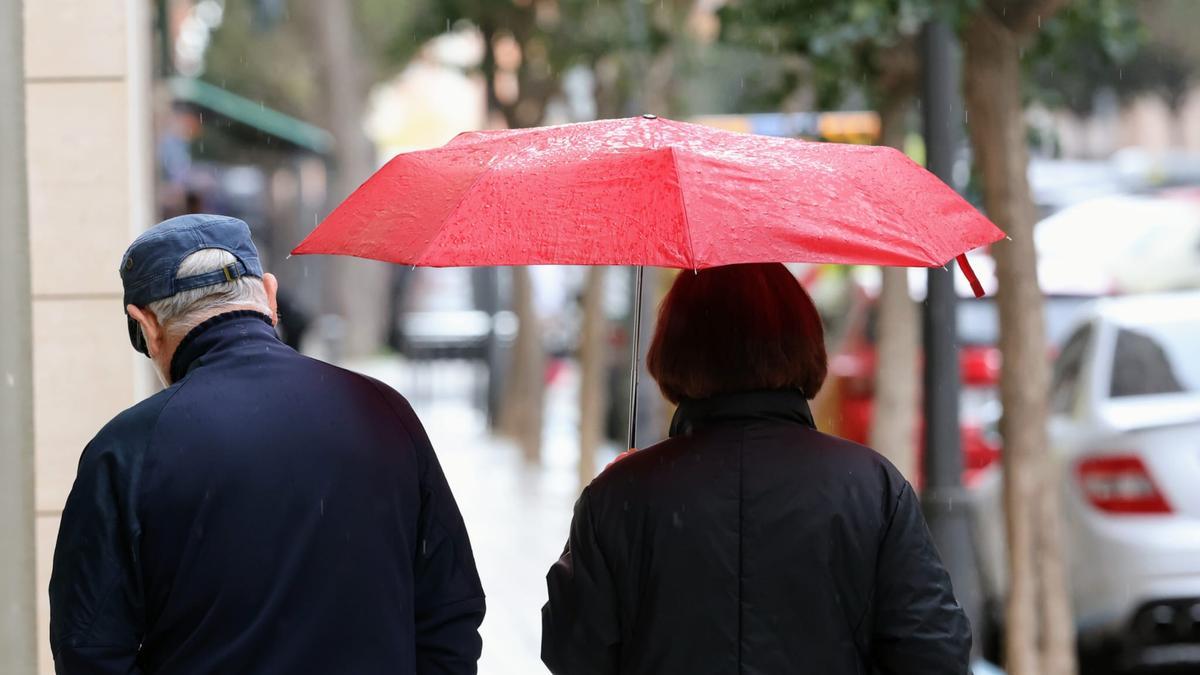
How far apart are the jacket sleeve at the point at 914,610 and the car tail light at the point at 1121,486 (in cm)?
422

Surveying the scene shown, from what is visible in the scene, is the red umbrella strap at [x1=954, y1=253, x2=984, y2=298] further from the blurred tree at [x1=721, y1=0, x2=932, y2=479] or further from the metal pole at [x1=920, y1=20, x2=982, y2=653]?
the metal pole at [x1=920, y1=20, x2=982, y2=653]

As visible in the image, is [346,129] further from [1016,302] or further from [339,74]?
[1016,302]

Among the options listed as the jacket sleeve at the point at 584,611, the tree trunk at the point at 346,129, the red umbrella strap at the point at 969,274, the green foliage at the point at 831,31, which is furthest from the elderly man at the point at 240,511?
the tree trunk at the point at 346,129

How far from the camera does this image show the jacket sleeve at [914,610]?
296 centimetres

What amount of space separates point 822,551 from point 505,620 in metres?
6.30

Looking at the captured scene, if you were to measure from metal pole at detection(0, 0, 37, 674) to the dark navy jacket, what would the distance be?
2.14 ft

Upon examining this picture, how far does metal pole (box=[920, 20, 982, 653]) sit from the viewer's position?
725cm

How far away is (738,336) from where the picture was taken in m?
3.18

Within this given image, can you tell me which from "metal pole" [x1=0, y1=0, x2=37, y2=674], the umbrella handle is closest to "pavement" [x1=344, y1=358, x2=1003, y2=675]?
the umbrella handle

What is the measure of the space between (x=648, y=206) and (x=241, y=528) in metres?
0.91

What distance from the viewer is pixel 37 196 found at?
5398mm

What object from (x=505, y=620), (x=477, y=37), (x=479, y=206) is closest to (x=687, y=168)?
(x=479, y=206)

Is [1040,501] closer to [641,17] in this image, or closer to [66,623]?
[66,623]

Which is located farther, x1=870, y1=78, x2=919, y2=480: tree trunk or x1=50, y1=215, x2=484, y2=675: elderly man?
x1=870, y1=78, x2=919, y2=480: tree trunk
